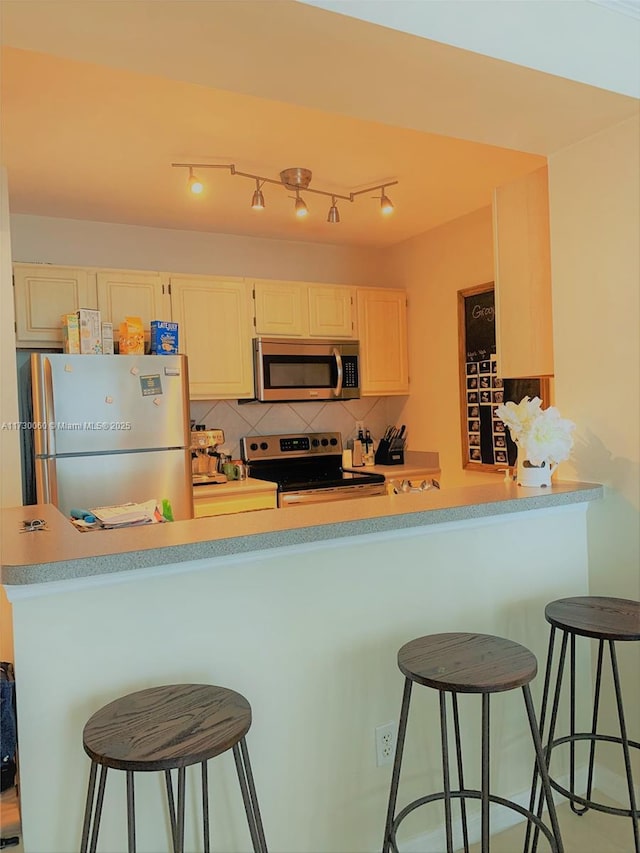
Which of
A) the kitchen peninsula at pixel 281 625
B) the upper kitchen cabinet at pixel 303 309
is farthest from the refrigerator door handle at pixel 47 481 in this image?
the upper kitchen cabinet at pixel 303 309

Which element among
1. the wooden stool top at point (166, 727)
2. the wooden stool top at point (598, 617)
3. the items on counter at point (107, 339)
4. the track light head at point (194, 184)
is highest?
the track light head at point (194, 184)

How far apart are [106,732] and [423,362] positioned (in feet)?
11.7

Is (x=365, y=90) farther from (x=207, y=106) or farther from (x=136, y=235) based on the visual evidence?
(x=136, y=235)

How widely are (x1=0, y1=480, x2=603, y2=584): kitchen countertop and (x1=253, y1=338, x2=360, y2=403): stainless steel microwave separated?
2039mm

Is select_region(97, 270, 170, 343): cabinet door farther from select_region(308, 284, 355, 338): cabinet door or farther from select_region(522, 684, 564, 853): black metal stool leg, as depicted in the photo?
select_region(522, 684, 564, 853): black metal stool leg

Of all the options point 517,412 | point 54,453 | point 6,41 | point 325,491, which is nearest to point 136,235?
point 54,453

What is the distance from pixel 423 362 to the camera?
14.4 ft

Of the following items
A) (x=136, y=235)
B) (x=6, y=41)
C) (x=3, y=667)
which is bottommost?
(x=3, y=667)

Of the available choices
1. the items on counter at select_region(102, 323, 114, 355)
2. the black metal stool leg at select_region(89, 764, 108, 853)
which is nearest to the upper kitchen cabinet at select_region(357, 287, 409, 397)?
the items on counter at select_region(102, 323, 114, 355)

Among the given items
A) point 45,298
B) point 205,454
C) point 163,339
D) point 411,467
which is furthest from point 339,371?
point 45,298

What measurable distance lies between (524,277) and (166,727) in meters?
1.96

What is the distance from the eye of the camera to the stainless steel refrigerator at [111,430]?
299 cm

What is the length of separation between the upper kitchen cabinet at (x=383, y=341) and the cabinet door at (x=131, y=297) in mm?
1388

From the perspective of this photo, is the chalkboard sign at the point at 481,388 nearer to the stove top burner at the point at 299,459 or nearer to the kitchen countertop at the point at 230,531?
the stove top burner at the point at 299,459
